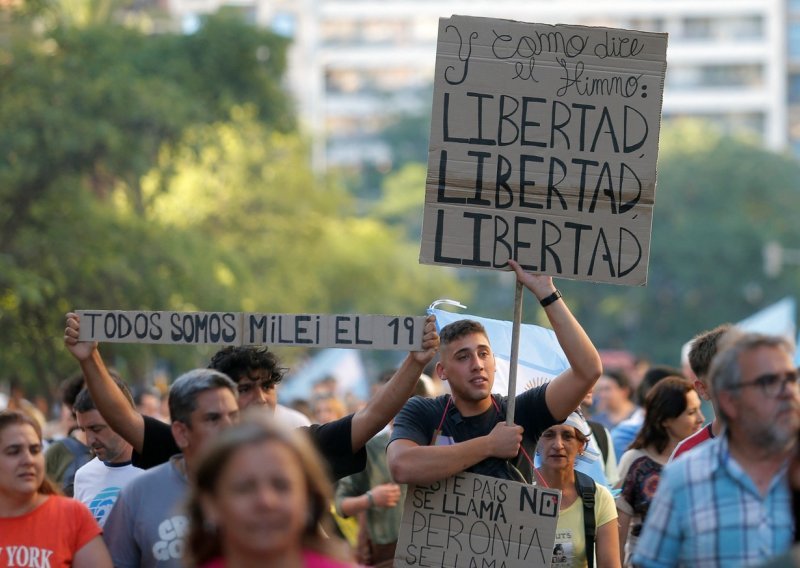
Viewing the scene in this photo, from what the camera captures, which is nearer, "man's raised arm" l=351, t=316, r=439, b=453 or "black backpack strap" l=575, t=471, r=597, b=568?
"man's raised arm" l=351, t=316, r=439, b=453

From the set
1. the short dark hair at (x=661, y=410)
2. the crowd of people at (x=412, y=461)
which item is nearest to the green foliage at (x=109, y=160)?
the short dark hair at (x=661, y=410)

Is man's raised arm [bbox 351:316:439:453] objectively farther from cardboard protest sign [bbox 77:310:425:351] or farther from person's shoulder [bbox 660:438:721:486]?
person's shoulder [bbox 660:438:721:486]

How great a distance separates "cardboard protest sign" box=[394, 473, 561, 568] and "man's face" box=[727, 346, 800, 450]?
176cm

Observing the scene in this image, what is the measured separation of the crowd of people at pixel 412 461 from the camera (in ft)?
12.7

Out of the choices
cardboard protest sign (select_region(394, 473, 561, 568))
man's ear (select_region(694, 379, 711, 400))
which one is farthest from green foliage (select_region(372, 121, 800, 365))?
cardboard protest sign (select_region(394, 473, 561, 568))

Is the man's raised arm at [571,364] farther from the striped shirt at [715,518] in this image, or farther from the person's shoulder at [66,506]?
the person's shoulder at [66,506]

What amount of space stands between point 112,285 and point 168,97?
3.57 m

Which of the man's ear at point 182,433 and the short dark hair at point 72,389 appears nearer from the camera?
the man's ear at point 182,433

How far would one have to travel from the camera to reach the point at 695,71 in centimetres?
11775

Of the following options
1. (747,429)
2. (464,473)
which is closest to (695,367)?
(464,473)

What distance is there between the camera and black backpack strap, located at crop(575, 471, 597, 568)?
6816mm

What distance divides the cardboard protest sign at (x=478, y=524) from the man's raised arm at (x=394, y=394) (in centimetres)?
38

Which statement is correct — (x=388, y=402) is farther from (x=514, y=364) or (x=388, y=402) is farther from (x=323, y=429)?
(x=514, y=364)

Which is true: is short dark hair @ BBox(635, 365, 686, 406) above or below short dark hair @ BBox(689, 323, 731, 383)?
above
